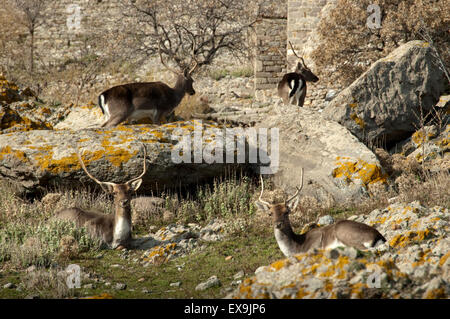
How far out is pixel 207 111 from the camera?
15.5m

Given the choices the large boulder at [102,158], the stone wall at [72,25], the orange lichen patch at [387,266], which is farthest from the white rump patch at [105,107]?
the stone wall at [72,25]

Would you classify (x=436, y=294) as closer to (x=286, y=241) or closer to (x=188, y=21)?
(x=286, y=241)

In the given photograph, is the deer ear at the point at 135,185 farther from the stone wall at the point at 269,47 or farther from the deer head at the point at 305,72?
the stone wall at the point at 269,47

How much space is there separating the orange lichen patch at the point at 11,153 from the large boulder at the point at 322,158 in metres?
4.32

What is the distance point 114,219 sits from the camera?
27.2 ft

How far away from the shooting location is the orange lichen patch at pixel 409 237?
21.8ft

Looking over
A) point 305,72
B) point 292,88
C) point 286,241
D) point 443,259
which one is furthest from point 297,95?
point 443,259

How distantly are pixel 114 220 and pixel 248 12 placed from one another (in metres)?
14.1

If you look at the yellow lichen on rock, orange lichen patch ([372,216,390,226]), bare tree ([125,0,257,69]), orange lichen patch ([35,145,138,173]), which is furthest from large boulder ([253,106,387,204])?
bare tree ([125,0,257,69])

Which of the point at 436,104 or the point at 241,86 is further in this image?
the point at 241,86
